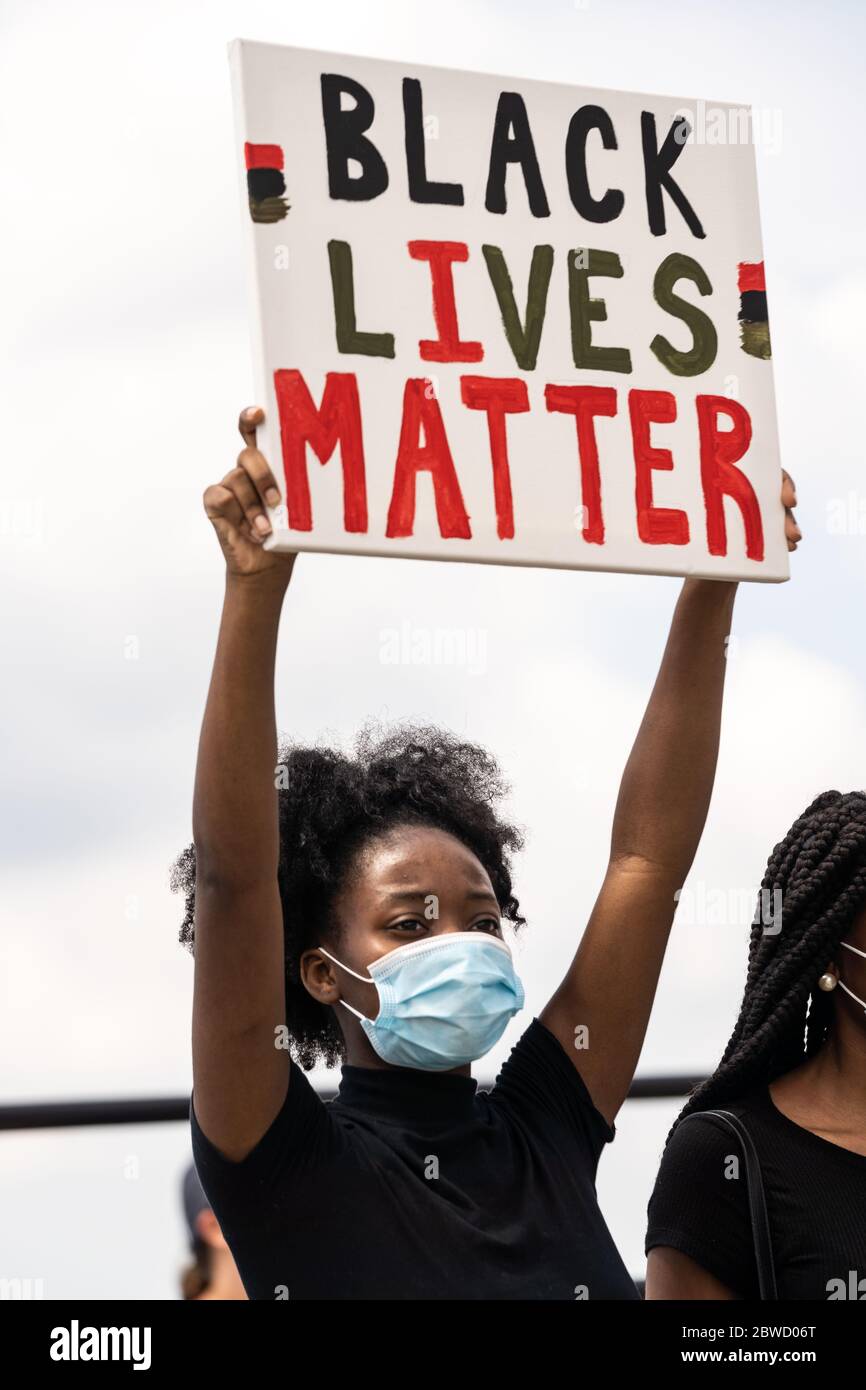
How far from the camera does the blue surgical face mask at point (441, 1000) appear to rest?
259cm

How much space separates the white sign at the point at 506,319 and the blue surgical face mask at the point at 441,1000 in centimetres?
56

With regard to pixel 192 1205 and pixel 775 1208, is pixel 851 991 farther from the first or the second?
pixel 192 1205

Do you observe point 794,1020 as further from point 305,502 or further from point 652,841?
point 305,502

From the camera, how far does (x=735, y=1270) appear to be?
8.80 ft

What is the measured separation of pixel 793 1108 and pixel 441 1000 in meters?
0.63

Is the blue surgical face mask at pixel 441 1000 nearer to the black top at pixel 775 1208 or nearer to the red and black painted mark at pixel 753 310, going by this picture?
the black top at pixel 775 1208

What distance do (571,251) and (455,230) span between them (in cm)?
17

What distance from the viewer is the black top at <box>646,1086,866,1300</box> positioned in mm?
2652

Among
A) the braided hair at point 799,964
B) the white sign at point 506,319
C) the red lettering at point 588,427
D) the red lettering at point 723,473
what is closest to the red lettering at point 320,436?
the white sign at point 506,319

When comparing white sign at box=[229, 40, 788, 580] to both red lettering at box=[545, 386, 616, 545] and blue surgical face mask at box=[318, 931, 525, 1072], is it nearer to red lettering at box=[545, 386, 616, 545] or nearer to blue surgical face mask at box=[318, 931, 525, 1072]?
red lettering at box=[545, 386, 616, 545]

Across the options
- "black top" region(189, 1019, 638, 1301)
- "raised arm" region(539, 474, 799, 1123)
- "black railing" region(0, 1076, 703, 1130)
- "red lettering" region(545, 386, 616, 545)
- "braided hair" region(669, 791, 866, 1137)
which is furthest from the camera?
"black railing" region(0, 1076, 703, 1130)

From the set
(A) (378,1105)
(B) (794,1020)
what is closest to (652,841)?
(B) (794,1020)

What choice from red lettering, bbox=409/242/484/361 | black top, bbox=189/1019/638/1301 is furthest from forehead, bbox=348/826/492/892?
red lettering, bbox=409/242/484/361

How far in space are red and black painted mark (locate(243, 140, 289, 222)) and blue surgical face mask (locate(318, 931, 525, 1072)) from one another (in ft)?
3.18
